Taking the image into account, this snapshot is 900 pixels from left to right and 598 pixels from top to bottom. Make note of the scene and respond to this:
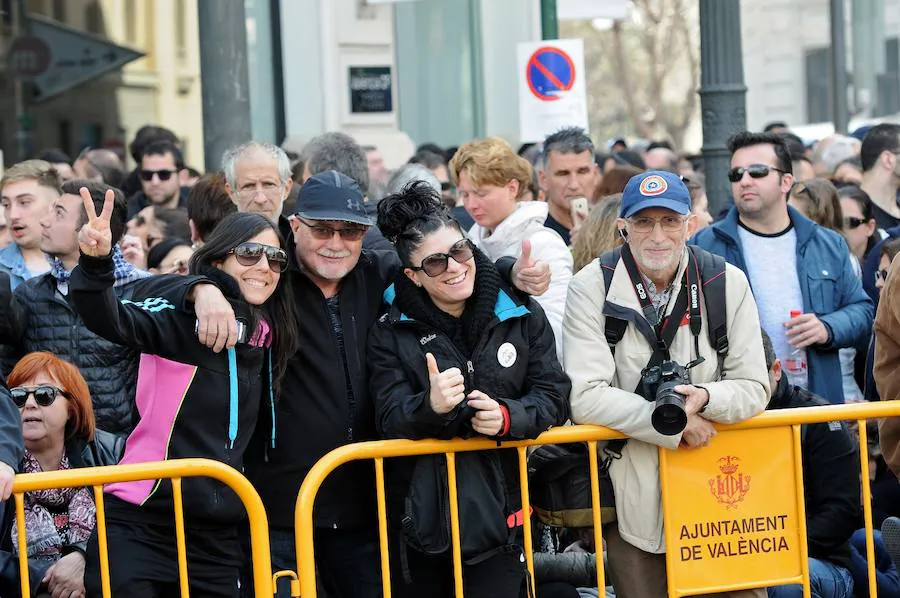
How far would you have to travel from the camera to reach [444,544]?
496cm

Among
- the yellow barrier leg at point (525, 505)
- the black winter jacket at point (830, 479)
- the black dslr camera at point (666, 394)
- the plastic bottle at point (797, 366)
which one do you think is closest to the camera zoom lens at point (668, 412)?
the black dslr camera at point (666, 394)

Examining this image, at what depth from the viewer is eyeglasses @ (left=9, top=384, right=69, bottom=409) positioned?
18.1 feet

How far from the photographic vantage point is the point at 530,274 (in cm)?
510

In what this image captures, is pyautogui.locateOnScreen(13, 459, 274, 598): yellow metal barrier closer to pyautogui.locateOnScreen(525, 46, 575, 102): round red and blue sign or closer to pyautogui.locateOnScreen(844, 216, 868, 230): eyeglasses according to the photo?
pyautogui.locateOnScreen(844, 216, 868, 230): eyeglasses

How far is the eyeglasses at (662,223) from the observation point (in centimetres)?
525

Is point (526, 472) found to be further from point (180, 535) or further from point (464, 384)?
point (180, 535)

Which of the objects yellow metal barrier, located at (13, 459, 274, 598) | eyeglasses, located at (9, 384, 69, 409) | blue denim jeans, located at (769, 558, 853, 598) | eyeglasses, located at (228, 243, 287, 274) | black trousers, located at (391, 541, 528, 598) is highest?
Answer: eyeglasses, located at (228, 243, 287, 274)

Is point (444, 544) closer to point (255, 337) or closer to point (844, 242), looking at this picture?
point (255, 337)

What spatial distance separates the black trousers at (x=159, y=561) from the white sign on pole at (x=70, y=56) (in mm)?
11805

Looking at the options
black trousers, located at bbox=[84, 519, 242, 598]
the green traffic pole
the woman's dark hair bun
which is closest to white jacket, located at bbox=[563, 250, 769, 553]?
the woman's dark hair bun

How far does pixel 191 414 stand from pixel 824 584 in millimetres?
2668

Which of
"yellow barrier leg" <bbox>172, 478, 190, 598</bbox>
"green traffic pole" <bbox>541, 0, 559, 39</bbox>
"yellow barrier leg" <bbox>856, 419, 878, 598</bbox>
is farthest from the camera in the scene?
"green traffic pole" <bbox>541, 0, 559, 39</bbox>

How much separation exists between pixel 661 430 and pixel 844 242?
2.49m

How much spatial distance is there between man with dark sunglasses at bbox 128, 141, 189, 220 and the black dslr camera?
526 centimetres
